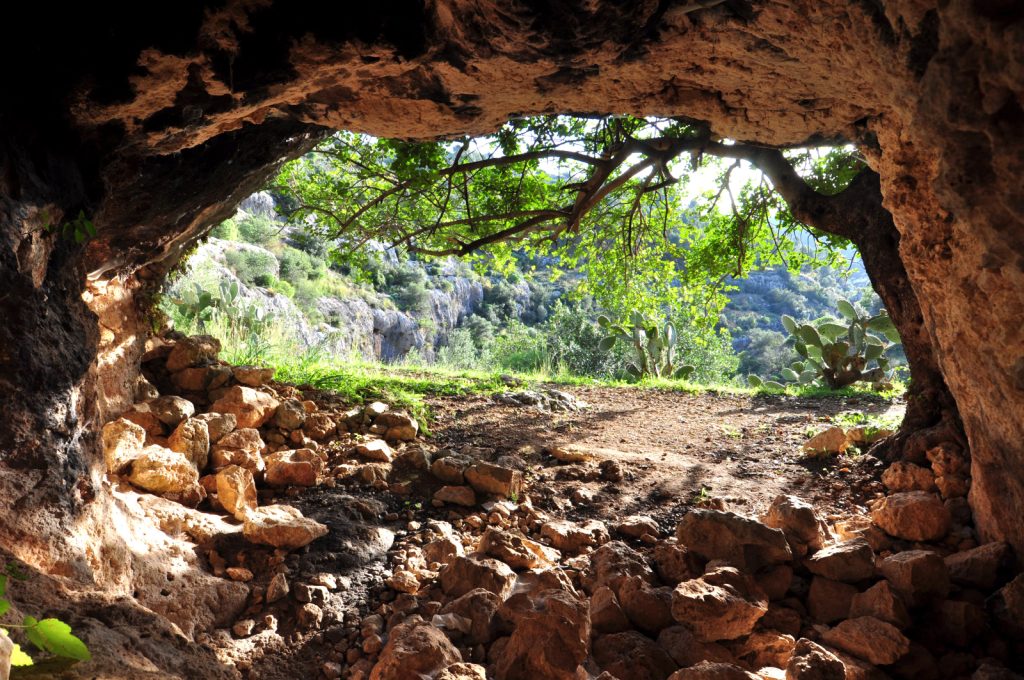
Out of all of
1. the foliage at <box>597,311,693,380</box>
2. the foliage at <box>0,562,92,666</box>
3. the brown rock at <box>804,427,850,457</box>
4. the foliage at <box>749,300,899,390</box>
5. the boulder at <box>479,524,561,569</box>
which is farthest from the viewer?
the foliage at <box>597,311,693,380</box>

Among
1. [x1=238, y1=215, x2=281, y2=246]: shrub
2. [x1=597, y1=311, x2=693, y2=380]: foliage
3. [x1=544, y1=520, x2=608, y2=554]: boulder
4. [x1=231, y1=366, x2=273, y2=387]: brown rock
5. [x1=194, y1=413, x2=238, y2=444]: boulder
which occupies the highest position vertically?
[x1=238, y1=215, x2=281, y2=246]: shrub

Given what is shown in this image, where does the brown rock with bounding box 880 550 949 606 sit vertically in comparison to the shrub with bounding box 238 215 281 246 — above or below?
below

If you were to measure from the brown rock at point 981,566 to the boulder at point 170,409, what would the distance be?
3.81 m

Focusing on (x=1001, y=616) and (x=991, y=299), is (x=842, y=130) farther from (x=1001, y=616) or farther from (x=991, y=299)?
(x=1001, y=616)

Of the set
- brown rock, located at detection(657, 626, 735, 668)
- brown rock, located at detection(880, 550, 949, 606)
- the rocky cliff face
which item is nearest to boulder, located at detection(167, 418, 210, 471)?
the rocky cliff face

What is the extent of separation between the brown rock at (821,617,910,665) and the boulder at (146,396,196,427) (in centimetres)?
337

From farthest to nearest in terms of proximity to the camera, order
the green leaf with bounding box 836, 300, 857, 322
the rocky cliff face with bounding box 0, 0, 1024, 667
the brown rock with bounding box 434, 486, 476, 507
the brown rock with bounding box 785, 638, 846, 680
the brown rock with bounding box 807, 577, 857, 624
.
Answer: the green leaf with bounding box 836, 300, 857, 322
the brown rock with bounding box 434, 486, 476, 507
the brown rock with bounding box 807, 577, 857, 624
the brown rock with bounding box 785, 638, 846, 680
the rocky cliff face with bounding box 0, 0, 1024, 667

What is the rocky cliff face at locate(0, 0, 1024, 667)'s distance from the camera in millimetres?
1503

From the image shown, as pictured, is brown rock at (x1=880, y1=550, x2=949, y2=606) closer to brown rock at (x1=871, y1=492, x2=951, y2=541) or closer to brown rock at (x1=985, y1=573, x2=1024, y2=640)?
brown rock at (x1=985, y1=573, x2=1024, y2=640)

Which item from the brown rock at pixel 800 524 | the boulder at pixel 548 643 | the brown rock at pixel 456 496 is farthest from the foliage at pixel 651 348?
the boulder at pixel 548 643

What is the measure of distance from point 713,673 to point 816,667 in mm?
312

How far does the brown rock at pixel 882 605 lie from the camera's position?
6.33 ft

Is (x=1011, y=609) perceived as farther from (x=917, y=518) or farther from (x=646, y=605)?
(x=646, y=605)

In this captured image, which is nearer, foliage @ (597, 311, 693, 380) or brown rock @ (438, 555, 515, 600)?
brown rock @ (438, 555, 515, 600)
